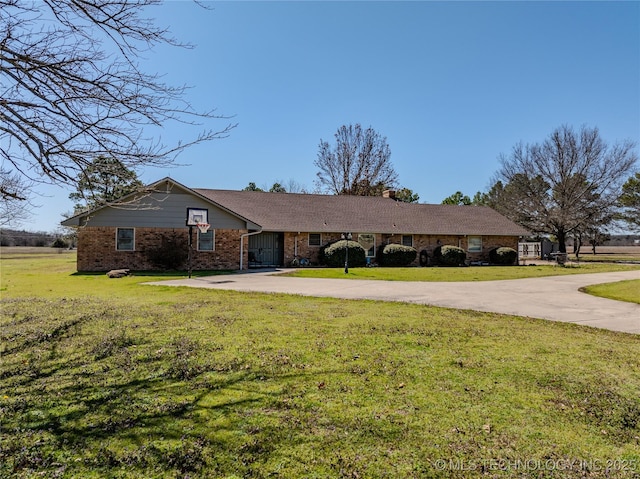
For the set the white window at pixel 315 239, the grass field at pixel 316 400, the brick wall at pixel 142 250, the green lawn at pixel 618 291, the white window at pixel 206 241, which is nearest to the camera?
the grass field at pixel 316 400

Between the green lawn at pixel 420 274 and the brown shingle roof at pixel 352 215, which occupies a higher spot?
the brown shingle roof at pixel 352 215

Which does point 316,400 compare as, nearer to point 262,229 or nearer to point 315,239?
point 262,229

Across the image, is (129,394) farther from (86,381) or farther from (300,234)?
(300,234)

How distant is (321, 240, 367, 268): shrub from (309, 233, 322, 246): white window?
1.10 m

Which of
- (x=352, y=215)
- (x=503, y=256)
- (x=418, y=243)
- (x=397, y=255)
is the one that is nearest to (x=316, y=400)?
(x=397, y=255)

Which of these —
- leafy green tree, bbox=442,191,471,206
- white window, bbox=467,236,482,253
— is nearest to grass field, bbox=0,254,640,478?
white window, bbox=467,236,482,253

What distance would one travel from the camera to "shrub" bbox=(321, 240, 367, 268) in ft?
77.5

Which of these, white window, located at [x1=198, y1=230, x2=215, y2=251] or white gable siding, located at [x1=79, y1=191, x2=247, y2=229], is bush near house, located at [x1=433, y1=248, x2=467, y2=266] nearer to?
white gable siding, located at [x1=79, y1=191, x2=247, y2=229]

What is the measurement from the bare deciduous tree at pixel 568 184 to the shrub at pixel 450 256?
1505 cm

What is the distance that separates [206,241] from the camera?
21672 millimetres

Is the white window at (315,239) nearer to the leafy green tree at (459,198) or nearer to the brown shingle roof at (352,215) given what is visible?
the brown shingle roof at (352,215)

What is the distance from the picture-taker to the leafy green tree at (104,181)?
4.38m

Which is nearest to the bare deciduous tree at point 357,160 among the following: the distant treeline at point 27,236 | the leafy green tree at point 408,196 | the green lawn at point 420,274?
the leafy green tree at point 408,196

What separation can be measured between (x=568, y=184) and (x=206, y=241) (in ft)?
107
